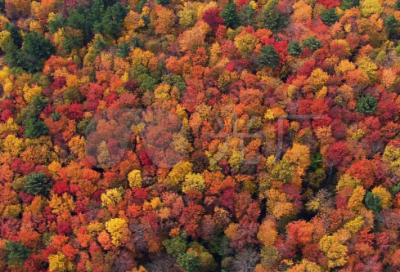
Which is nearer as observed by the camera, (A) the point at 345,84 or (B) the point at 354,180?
(B) the point at 354,180

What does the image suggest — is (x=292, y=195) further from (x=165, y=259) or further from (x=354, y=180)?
(x=165, y=259)

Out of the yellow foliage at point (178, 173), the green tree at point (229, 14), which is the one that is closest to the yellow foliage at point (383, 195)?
the yellow foliage at point (178, 173)

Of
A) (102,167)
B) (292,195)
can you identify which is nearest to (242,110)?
(292,195)

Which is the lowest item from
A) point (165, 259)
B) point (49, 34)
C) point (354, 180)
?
point (165, 259)

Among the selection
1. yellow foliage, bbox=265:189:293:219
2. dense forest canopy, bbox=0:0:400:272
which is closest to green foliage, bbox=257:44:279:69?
dense forest canopy, bbox=0:0:400:272

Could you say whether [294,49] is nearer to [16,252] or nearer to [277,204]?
[277,204]

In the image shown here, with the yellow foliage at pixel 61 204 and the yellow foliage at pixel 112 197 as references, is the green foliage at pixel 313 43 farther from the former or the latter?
the yellow foliage at pixel 61 204
